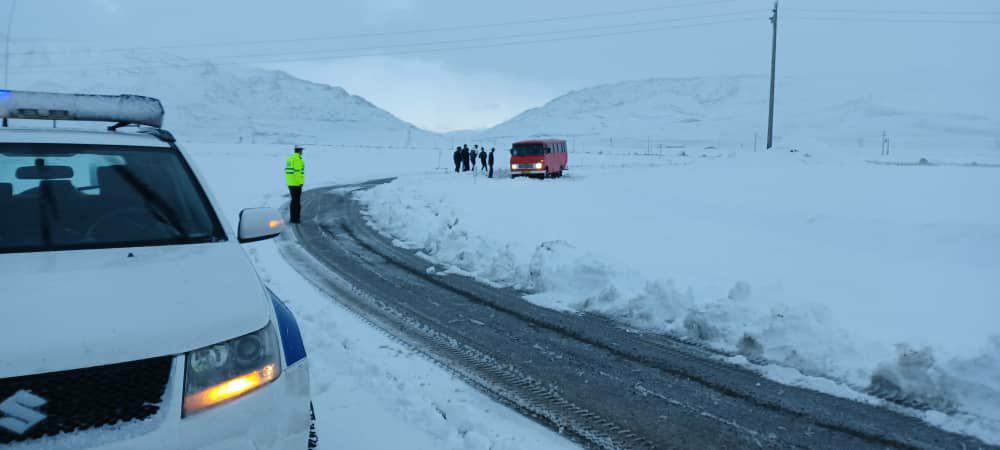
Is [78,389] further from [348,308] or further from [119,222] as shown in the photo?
[348,308]

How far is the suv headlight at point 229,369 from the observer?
2.46 meters

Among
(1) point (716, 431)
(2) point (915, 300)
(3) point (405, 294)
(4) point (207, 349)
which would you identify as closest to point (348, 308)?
(3) point (405, 294)

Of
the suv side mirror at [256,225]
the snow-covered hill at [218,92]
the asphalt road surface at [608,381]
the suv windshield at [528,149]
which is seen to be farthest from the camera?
the snow-covered hill at [218,92]

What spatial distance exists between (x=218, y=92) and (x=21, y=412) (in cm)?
17336

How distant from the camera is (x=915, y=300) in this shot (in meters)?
7.83

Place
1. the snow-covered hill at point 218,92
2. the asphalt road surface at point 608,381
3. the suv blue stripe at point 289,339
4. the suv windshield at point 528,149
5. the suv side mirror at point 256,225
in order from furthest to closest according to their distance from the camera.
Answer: the snow-covered hill at point 218,92
the suv windshield at point 528,149
the asphalt road surface at point 608,381
the suv side mirror at point 256,225
the suv blue stripe at point 289,339

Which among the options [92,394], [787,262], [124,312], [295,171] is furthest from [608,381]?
[295,171]

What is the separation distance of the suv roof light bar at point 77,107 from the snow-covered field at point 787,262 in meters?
4.92

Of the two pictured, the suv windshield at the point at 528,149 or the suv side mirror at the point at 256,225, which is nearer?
the suv side mirror at the point at 256,225

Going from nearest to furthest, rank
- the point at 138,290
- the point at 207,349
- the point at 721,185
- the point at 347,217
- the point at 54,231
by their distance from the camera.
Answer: the point at 207,349 < the point at 138,290 < the point at 54,231 < the point at 347,217 < the point at 721,185

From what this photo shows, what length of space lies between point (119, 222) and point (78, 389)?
1685mm

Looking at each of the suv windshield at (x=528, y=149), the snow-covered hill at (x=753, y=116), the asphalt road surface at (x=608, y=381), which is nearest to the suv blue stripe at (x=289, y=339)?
the asphalt road surface at (x=608, y=381)

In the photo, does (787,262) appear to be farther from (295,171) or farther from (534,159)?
(534,159)

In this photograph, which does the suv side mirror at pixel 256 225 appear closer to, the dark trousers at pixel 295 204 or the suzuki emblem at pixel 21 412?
the suzuki emblem at pixel 21 412
